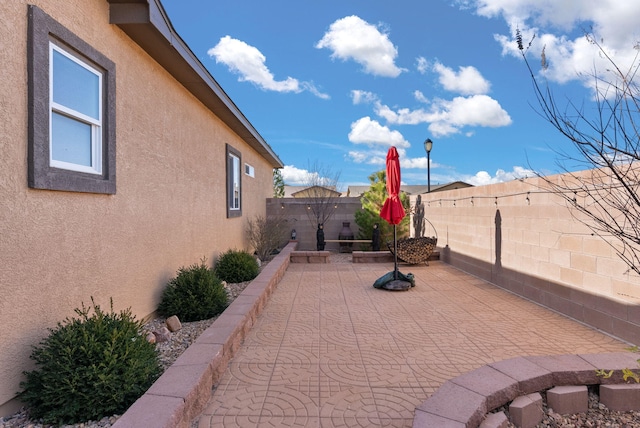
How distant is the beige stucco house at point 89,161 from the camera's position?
9.24 ft

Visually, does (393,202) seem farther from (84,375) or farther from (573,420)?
(84,375)

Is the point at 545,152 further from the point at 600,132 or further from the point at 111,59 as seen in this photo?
the point at 111,59

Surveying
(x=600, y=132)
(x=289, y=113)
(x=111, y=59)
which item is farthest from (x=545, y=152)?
(x=289, y=113)

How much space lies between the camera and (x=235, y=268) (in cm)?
780

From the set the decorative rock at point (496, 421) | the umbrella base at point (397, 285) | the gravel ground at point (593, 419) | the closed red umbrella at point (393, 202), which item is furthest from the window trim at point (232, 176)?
the gravel ground at point (593, 419)

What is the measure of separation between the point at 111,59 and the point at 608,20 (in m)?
4.71

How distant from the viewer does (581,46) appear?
2.75 metres

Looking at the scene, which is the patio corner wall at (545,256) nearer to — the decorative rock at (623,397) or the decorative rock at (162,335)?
the decorative rock at (623,397)

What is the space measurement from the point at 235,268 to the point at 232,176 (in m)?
3.33

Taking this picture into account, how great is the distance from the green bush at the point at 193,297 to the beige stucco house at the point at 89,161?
0.23 meters

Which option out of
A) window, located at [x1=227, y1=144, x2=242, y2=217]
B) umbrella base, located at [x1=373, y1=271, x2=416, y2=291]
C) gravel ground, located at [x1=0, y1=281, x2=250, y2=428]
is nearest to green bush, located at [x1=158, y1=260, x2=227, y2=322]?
gravel ground, located at [x1=0, y1=281, x2=250, y2=428]

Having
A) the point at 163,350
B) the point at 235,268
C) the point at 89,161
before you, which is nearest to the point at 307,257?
the point at 235,268

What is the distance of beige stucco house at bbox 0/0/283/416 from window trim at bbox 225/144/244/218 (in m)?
2.53

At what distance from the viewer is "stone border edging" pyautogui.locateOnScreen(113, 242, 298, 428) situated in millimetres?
2311
